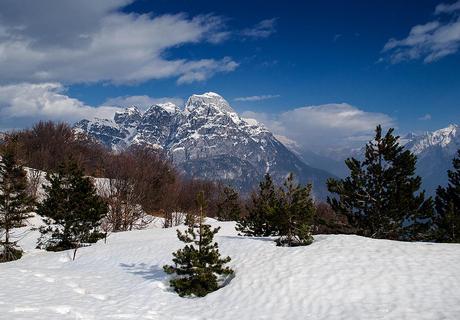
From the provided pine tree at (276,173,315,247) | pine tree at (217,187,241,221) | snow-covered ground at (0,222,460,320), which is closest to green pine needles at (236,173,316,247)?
pine tree at (276,173,315,247)

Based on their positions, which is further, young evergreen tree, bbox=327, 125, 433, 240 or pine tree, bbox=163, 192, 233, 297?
young evergreen tree, bbox=327, 125, 433, 240

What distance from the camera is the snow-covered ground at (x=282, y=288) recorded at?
44.8 feet

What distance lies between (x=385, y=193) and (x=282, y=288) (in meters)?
13.4

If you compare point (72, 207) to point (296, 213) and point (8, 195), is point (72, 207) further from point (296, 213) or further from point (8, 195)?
point (296, 213)

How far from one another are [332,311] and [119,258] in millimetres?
16483

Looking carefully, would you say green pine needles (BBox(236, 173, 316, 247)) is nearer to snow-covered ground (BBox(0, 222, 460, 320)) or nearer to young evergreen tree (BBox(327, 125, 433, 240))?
snow-covered ground (BBox(0, 222, 460, 320))

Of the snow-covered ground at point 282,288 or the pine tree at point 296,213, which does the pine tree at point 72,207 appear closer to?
the snow-covered ground at point 282,288

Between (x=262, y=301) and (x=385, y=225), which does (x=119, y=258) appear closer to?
(x=262, y=301)

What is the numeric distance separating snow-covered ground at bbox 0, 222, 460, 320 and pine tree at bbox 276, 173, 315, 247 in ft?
3.57

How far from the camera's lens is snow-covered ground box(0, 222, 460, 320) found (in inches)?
537

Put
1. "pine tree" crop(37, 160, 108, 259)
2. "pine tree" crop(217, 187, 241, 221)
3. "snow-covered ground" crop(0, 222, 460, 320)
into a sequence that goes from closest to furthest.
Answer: "snow-covered ground" crop(0, 222, 460, 320)
"pine tree" crop(37, 160, 108, 259)
"pine tree" crop(217, 187, 241, 221)

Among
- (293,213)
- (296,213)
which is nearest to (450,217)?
(296,213)

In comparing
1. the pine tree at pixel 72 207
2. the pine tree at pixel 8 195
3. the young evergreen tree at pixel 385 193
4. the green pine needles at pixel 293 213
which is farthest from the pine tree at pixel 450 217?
the pine tree at pixel 8 195

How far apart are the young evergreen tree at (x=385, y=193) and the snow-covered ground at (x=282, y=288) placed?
5.50 metres
